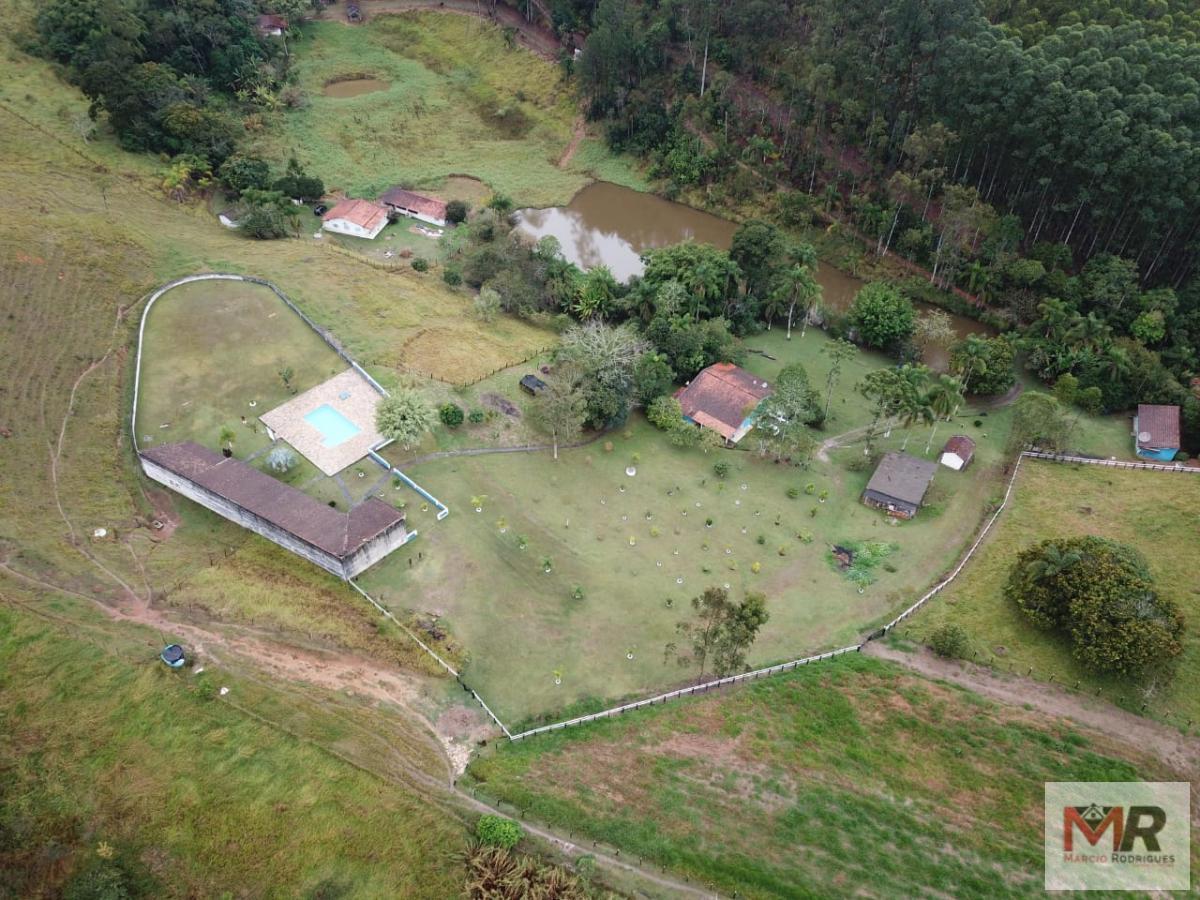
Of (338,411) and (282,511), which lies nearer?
(282,511)

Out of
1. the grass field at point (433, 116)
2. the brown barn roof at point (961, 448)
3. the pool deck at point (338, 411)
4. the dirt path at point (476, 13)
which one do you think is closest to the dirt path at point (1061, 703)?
the brown barn roof at point (961, 448)

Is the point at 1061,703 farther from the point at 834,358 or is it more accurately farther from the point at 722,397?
the point at 834,358

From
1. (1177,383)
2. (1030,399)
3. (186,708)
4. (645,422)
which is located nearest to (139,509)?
(186,708)

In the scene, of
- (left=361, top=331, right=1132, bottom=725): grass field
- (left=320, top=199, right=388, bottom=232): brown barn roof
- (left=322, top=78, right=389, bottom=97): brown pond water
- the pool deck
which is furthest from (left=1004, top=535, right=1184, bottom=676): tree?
(left=322, top=78, right=389, bottom=97): brown pond water

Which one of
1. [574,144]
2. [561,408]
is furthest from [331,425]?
[574,144]

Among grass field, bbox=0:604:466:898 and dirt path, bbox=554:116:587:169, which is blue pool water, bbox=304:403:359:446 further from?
dirt path, bbox=554:116:587:169

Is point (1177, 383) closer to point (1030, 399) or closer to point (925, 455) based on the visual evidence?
point (1030, 399)
